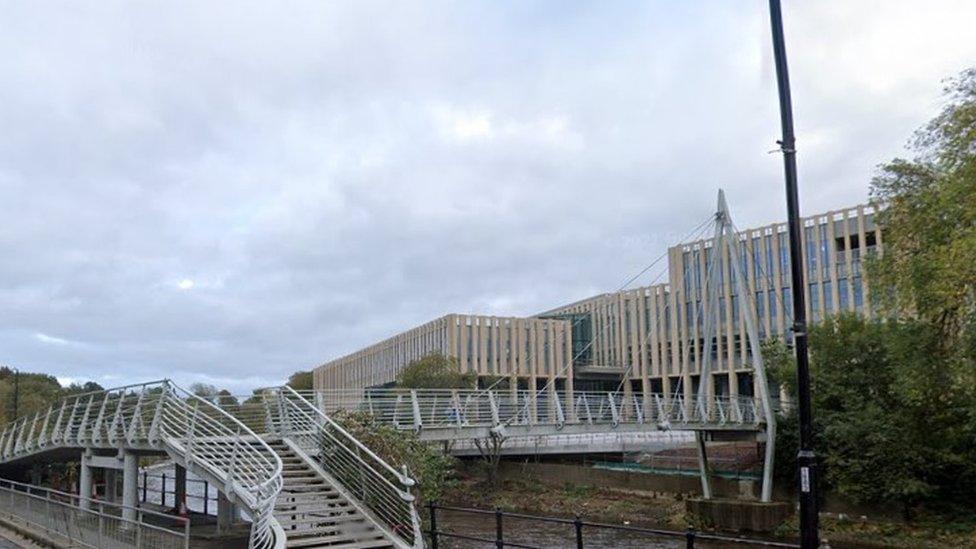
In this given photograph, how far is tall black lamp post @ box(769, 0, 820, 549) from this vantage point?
7715mm

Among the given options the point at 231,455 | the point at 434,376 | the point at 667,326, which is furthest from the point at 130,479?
the point at 667,326

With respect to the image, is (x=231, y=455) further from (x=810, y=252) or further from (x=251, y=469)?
(x=810, y=252)

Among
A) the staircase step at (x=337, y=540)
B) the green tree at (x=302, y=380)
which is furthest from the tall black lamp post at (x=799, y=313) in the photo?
the green tree at (x=302, y=380)

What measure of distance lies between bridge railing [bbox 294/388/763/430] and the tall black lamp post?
15.5m

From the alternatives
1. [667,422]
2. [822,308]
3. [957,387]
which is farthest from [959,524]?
[822,308]

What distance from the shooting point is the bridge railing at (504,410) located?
26.4m

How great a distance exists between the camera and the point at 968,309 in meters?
18.7

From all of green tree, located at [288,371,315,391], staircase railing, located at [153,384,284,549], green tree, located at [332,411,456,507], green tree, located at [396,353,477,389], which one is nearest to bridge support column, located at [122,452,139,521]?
staircase railing, located at [153,384,284,549]

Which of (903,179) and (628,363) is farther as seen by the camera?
(628,363)

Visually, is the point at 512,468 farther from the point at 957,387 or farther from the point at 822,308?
the point at 822,308

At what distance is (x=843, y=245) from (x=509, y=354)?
107 ft

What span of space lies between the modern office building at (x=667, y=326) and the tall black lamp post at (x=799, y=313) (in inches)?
2168

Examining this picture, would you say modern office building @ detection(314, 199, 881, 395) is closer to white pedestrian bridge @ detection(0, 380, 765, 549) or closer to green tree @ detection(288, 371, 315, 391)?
green tree @ detection(288, 371, 315, 391)

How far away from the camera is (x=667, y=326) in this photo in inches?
3093
